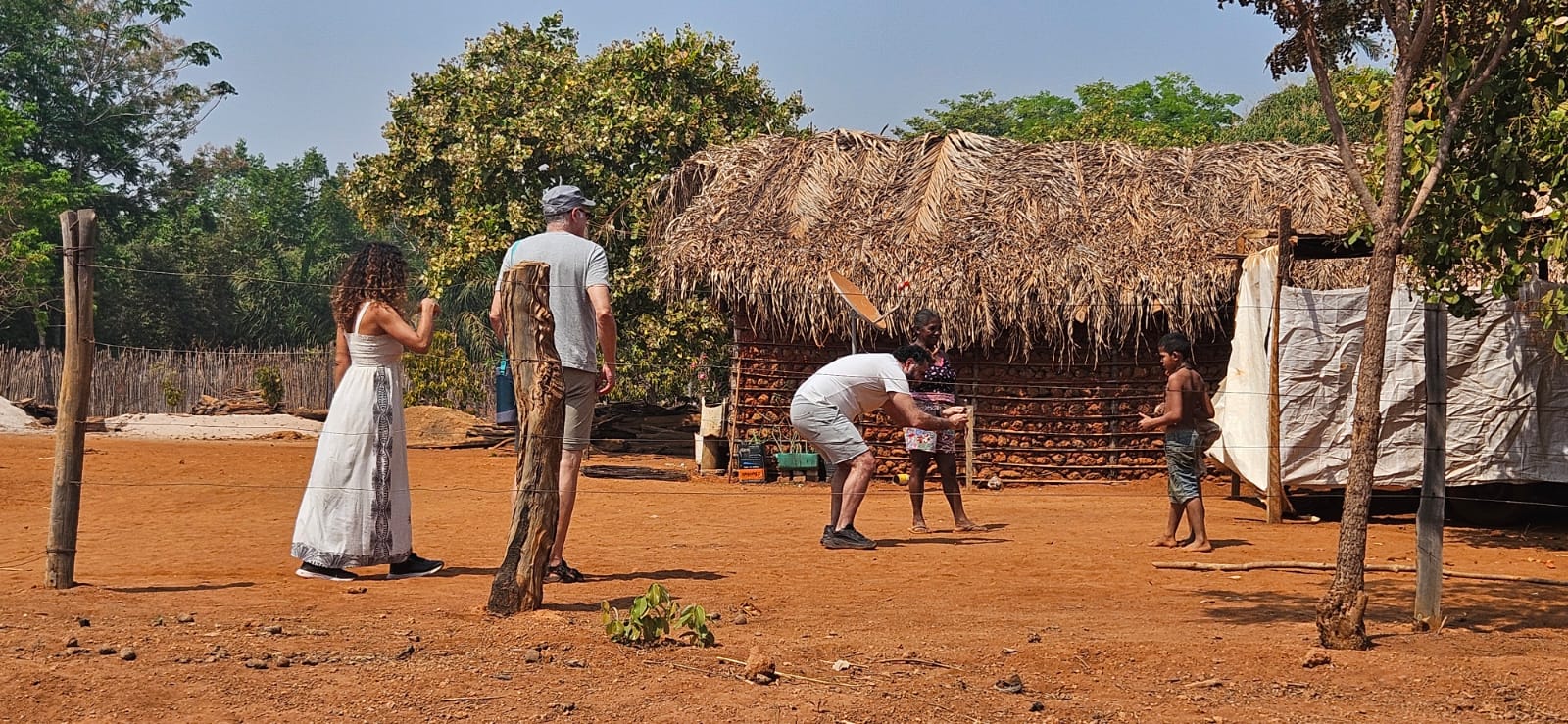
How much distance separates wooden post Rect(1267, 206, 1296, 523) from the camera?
1066 centimetres

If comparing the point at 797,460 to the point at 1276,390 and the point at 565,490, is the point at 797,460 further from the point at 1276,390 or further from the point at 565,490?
the point at 565,490

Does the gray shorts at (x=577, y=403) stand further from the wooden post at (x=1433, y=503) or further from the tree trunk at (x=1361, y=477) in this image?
the wooden post at (x=1433, y=503)

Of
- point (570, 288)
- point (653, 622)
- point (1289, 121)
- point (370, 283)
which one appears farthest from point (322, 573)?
point (1289, 121)

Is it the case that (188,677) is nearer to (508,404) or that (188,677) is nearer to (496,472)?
(508,404)

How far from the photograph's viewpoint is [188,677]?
445cm

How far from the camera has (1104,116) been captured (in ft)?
112

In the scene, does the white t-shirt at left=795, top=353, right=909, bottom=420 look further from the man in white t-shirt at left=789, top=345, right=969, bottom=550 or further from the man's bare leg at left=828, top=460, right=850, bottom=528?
the man's bare leg at left=828, top=460, right=850, bottom=528

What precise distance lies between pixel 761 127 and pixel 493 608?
15.9 meters

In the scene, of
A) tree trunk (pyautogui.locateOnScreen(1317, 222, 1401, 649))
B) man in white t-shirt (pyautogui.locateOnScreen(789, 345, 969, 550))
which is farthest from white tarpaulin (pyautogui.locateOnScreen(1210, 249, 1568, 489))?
tree trunk (pyautogui.locateOnScreen(1317, 222, 1401, 649))

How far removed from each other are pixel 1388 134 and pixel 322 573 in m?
4.97

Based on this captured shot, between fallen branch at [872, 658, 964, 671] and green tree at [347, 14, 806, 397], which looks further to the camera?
green tree at [347, 14, 806, 397]

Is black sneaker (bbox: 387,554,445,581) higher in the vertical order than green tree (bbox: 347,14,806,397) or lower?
lower

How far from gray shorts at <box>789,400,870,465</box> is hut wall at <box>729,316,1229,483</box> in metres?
6.31

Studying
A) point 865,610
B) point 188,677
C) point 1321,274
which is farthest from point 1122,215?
point 188,677
